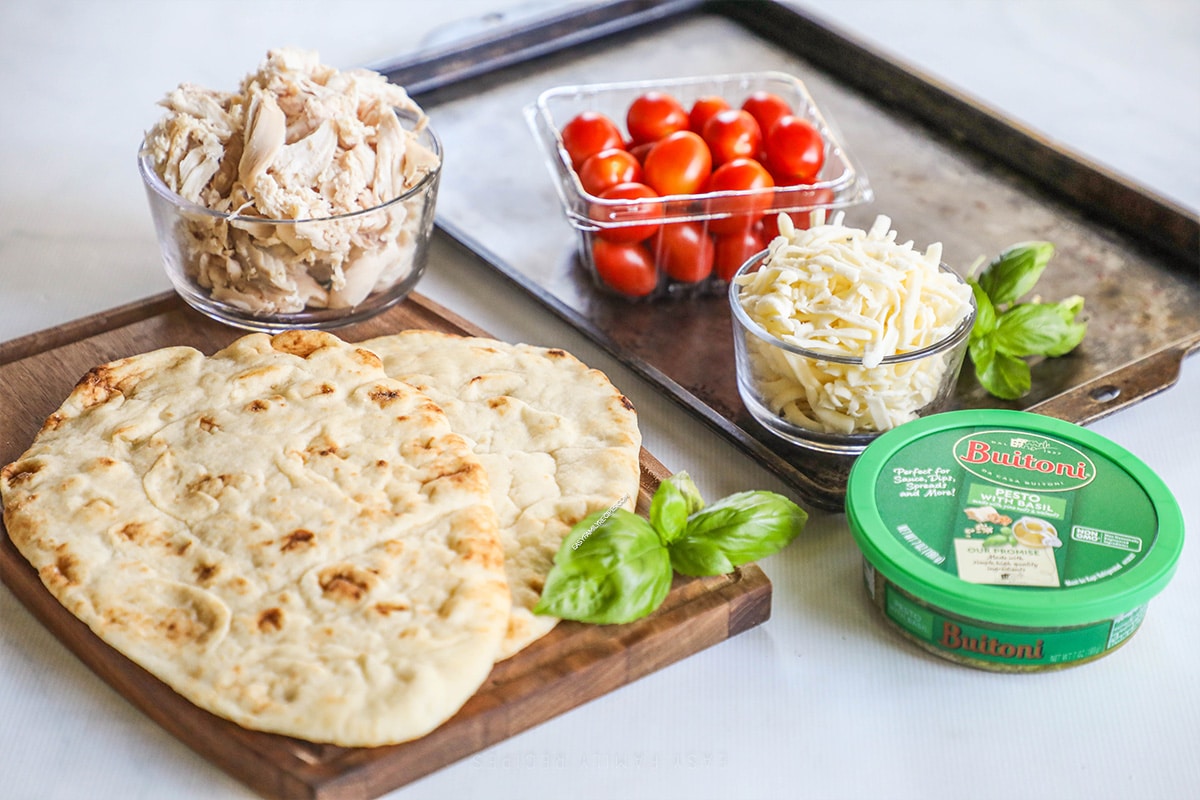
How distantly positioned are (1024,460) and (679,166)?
101cm

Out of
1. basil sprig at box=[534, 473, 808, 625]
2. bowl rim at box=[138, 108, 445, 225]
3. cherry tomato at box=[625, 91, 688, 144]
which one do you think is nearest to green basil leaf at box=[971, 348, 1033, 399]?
basil sprig at box=[534, 473, 808, 625]

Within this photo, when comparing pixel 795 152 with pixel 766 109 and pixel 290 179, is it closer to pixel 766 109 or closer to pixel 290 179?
pixel 766 109

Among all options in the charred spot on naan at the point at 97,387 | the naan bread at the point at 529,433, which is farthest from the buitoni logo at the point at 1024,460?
the charred spot on naan at the point at 97,387

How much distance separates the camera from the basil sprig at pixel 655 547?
1727 mm

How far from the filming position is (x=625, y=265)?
101 inches

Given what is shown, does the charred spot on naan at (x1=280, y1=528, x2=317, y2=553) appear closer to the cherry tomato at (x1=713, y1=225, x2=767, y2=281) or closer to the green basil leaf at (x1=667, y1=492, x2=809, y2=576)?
the green basil leaf at (x1=667, y1=492, x2=809, y2=576)

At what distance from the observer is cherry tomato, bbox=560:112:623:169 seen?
2.72 metres

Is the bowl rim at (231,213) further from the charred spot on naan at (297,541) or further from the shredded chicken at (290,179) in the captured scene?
the charred spot on naan at (297,541)

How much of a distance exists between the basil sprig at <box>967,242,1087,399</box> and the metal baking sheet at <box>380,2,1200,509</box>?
0.17 feet

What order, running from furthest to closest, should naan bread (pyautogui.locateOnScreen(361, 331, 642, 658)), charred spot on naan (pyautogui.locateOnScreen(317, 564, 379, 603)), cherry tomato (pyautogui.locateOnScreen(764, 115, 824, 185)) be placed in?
cherry tomato (pyautogui.locateOnScreen(764, 115, 824, 185)) < naan bread (pyautogui.locateOnScreen(361, 331, 642, 658)) < charred spot on naan (pyautogui.locateOnScreen(317, 564, 379, 603))

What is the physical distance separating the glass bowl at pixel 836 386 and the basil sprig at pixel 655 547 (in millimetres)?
270

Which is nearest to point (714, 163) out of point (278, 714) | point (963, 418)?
point (963, 418)

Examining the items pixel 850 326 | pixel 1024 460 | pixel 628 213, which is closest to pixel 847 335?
pixel 850 326

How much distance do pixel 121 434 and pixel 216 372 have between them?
21 cm
